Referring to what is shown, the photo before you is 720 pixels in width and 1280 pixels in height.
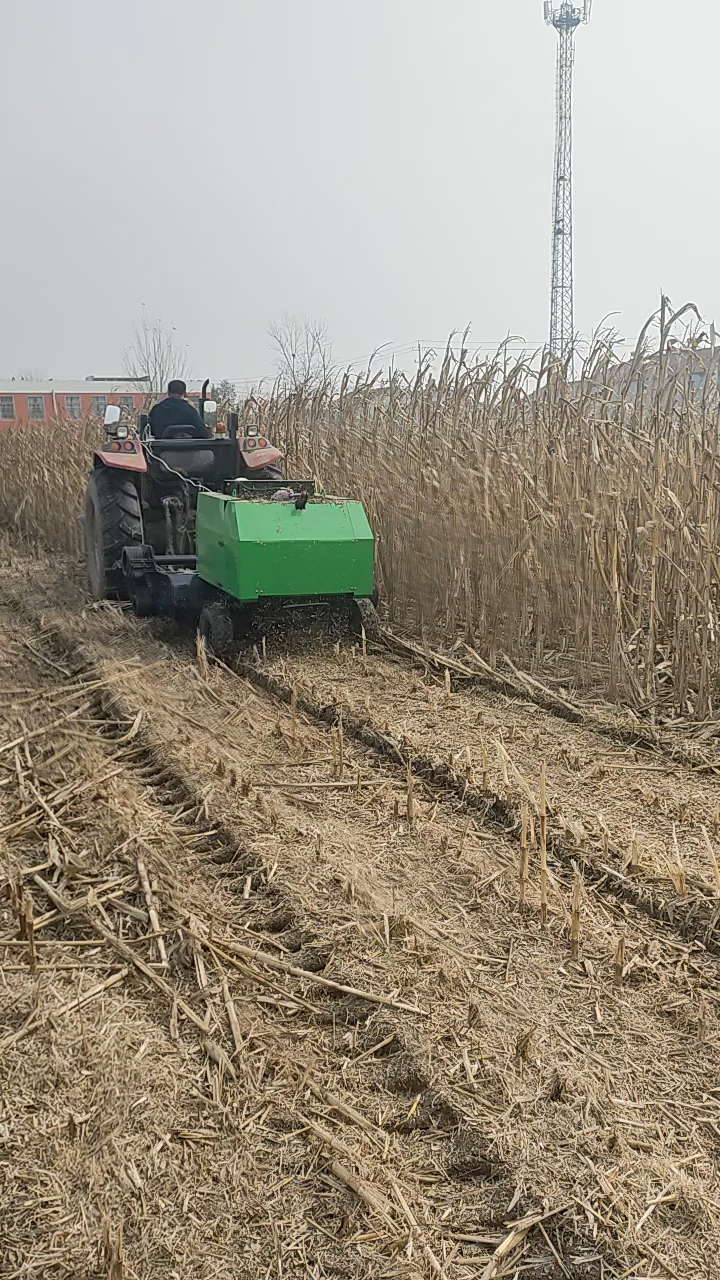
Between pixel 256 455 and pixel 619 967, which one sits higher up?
pixel 256 455

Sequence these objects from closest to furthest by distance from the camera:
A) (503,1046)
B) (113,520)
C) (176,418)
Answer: (503,1046)
(113,520)
(176,418)

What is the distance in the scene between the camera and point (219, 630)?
6074 millimetres

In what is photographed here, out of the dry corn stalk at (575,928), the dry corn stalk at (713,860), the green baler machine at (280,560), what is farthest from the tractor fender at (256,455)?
the dry corn stalk at (575,928)

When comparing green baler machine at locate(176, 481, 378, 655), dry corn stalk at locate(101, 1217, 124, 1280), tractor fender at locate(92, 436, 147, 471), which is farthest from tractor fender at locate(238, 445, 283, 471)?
dry corn stalk at locate(101, 1217, 124, 1280)

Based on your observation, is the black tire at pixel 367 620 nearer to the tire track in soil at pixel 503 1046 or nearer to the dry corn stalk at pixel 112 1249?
the tire track in soil at pixel 503 1046

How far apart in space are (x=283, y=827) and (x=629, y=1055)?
4.99 feet

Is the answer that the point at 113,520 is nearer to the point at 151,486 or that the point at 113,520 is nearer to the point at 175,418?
the point at 151,486

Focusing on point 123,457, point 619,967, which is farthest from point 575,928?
point 123,457

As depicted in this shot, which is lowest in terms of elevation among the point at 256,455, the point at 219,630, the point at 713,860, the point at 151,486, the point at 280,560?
the point at 713,860

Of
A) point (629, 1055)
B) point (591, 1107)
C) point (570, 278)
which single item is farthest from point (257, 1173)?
point (570, 278)

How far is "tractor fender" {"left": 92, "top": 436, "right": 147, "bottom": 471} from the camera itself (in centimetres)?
692

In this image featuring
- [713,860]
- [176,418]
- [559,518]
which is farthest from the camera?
[176,418]

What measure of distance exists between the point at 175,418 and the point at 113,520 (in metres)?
1.13

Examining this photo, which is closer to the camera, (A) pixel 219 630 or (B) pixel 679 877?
(B) pixel 679 877
